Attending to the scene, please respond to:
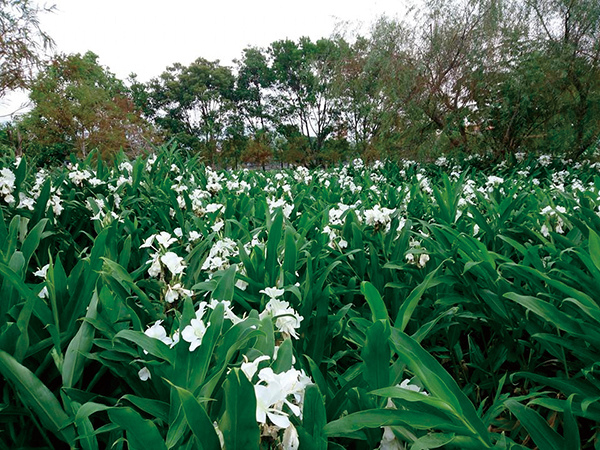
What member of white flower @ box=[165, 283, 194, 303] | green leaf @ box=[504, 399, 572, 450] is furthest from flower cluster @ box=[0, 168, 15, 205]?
green leaf @ box=[504, 399, 572, 450]

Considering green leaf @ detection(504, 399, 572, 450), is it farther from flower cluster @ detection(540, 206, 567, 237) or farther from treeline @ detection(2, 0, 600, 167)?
treeline @ detection(2, 0, 600, 167)

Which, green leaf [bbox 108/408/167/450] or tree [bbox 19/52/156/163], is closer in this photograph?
green leaf [bbox 108/408/167/450]

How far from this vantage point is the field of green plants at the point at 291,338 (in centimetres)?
60

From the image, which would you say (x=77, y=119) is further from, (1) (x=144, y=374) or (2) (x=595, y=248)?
(2) (x=595, y=248)

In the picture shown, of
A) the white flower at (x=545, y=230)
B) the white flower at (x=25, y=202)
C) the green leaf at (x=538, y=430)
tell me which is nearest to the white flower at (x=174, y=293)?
the green leaf at (x=538, y=430)

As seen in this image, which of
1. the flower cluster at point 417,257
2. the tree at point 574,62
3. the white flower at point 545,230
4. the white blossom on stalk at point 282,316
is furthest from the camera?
the tree at point 574,62

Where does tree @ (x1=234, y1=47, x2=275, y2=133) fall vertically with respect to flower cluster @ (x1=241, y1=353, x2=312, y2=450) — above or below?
above

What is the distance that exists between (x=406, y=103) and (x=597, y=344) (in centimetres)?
682

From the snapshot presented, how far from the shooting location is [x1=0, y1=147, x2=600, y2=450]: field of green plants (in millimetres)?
600

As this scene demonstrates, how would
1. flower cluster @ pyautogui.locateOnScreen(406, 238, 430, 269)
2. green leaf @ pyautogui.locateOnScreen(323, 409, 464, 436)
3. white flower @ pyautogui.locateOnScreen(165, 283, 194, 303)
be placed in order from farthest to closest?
flower cluster @ pyautogui.locateOnScreen(406, 238, 430, 269) → white flower @ pyautogui.locateOnScreen(165, 283, 194, 303) → green leaf @ pyautogui.locateOnScreen(323, 409, 464, 436)

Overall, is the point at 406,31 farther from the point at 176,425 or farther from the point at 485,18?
the point at 176,425

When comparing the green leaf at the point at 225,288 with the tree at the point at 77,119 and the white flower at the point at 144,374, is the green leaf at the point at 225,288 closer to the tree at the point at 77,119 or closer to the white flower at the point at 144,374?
the white flower at the point at 144,374

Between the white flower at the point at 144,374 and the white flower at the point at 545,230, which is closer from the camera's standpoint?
the white flower at the point at 144,374

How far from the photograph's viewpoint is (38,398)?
0.66m
